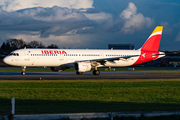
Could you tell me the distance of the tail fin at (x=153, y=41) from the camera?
4162 centimetres

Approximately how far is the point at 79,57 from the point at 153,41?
13674 mm

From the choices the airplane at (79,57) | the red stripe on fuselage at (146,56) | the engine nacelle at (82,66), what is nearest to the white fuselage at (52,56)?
the airplane at (79,57)

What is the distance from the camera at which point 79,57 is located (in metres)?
36.2

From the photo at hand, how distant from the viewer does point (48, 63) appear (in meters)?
34.5

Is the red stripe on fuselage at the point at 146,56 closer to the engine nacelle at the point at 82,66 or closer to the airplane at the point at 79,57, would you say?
the airplane at the point at 79,57

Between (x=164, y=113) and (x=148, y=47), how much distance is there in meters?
34.1

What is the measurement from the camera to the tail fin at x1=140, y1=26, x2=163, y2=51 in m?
41.6

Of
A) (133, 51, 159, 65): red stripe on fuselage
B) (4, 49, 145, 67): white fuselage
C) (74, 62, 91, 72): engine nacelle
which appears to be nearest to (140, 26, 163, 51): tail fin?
(133, 51, 159, 65): red stripe on fuselage

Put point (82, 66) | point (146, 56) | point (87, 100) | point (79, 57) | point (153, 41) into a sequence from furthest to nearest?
1. point (153, 41)
2. point (146, 56)
3. point (79, 57)
4. point (82, 66)
5. point (87, 100)

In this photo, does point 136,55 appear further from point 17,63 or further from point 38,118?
point 38,118

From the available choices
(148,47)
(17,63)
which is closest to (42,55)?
(17,63)

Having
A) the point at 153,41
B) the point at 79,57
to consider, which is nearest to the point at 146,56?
the point at 153,41

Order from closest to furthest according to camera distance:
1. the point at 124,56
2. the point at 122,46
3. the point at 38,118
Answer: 1. the point at 38,118
2. the point at 124,56
3. the point at 122,46

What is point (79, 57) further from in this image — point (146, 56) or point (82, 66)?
point (146, 56)
